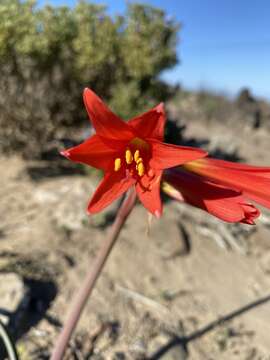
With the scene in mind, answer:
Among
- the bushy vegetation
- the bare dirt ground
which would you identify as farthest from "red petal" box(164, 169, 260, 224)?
the bushy vegetation

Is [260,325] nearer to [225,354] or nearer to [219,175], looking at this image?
[225,354]

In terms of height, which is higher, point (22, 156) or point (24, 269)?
point (22, 156)

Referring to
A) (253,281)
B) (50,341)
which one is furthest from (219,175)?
(253,281)

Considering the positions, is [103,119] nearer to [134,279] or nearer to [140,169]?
[140,169]

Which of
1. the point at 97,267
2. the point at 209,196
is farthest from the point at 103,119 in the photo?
the point at 97,267

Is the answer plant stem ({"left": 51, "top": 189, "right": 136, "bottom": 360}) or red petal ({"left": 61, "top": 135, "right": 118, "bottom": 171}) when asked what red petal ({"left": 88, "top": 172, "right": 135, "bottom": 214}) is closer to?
red petal ({"left": 61, "top": 135, "right": 118, "bottom": 171})

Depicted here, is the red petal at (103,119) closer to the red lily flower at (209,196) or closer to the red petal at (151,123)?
the red petal at (151,123)
